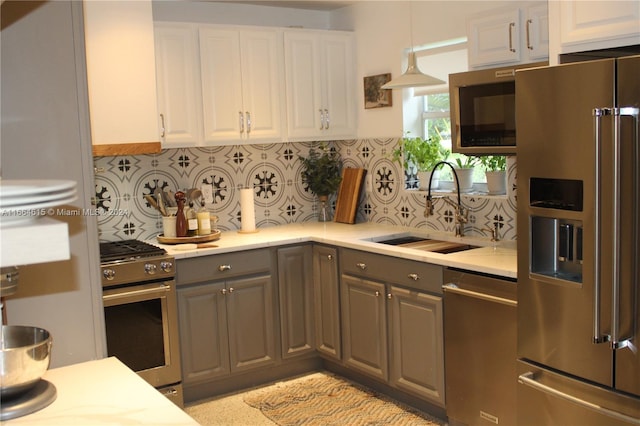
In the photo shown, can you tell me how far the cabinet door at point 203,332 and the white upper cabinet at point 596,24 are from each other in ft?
7.75

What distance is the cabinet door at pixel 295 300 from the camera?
14.8 feet

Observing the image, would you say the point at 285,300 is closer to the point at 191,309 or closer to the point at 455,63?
the point at 191,309

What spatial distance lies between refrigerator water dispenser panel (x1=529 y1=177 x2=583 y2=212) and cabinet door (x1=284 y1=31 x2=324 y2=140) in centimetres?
219

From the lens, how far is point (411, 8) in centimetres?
455

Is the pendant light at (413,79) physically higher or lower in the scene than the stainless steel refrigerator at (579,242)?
higher

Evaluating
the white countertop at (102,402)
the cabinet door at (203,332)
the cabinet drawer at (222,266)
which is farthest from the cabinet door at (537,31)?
the white countertop at (102,402)

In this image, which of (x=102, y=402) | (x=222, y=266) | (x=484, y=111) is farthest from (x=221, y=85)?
(x=102, y=402)

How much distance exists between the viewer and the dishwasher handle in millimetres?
3295

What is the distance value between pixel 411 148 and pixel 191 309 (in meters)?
1.69

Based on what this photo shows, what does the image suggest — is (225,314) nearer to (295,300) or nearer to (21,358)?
(295,300)

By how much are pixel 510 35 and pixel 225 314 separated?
224 centimetres

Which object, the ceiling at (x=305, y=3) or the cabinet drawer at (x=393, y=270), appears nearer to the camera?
the cabinet drawer at (x=393, y=270)

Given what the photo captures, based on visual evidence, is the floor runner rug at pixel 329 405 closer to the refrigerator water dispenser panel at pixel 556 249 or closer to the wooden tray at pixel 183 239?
the wooden tray at pixel 183 239

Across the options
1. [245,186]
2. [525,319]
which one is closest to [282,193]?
[245,186]
